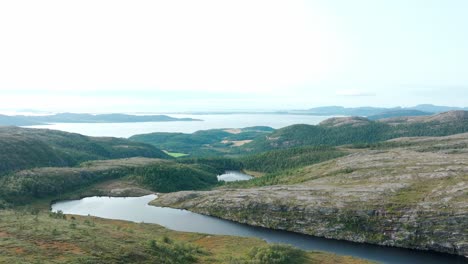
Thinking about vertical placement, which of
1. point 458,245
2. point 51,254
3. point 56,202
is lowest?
point 56,202

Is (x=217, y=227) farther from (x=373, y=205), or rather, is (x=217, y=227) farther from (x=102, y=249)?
(x=102, y=249)

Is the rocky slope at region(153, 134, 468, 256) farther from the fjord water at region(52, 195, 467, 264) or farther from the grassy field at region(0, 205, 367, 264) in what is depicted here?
the grassy field at region(0, 205, 367, 264)

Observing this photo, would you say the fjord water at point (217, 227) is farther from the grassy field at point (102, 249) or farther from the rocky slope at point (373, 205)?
the grassy field at point (102, 249)

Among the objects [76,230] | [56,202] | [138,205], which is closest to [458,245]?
[76,230]

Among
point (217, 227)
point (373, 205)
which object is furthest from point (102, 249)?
point (373, 205)

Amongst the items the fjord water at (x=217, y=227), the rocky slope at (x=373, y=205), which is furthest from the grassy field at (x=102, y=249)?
the rocky slope at (x=373, y=205)

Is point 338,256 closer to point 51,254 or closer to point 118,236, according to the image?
point 118,236
